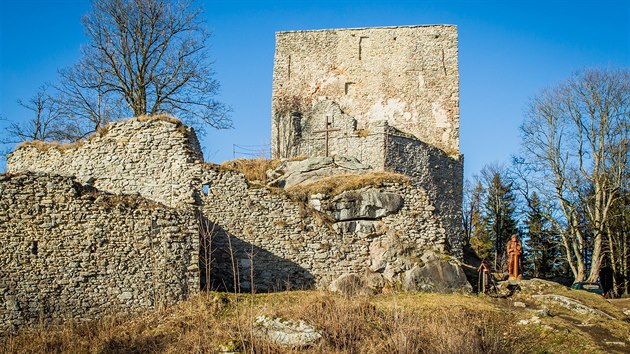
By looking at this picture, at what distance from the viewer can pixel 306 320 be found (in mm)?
13008

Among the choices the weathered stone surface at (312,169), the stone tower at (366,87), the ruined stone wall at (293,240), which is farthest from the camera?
the stone tower at (366,87)

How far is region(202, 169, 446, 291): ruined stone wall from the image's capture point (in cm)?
1756

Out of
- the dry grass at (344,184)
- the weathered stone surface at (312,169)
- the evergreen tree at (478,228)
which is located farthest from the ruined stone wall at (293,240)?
the evergreen tree at (478,228)

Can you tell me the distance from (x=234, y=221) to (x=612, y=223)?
2009 cm

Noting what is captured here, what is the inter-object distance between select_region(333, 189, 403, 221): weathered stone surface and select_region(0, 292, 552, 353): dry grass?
12.4ft

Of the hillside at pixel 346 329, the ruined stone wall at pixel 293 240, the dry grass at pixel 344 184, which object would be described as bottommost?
the hillside at pixel 346 329

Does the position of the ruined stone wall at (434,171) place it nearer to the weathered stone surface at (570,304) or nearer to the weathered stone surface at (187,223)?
the weathered stone surface at (187,223)

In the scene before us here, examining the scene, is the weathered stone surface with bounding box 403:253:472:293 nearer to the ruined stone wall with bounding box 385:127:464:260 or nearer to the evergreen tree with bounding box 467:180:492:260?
the ruined stone wall with bounding box 385:127:464:260

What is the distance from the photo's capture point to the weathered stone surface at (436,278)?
17656 mm

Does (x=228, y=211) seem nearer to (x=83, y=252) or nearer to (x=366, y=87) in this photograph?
(x=83, y=252)

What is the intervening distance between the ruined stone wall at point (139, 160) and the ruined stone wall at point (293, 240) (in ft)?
2.53

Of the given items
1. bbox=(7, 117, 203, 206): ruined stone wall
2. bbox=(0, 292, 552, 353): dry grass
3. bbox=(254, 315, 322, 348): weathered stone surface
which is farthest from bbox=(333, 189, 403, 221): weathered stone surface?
bbox=(254, 315, 322, 348): weathered stone surface

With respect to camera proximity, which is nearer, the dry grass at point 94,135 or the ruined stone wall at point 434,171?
the dry grass at point 94,135

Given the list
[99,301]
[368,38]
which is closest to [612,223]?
[368,38]
